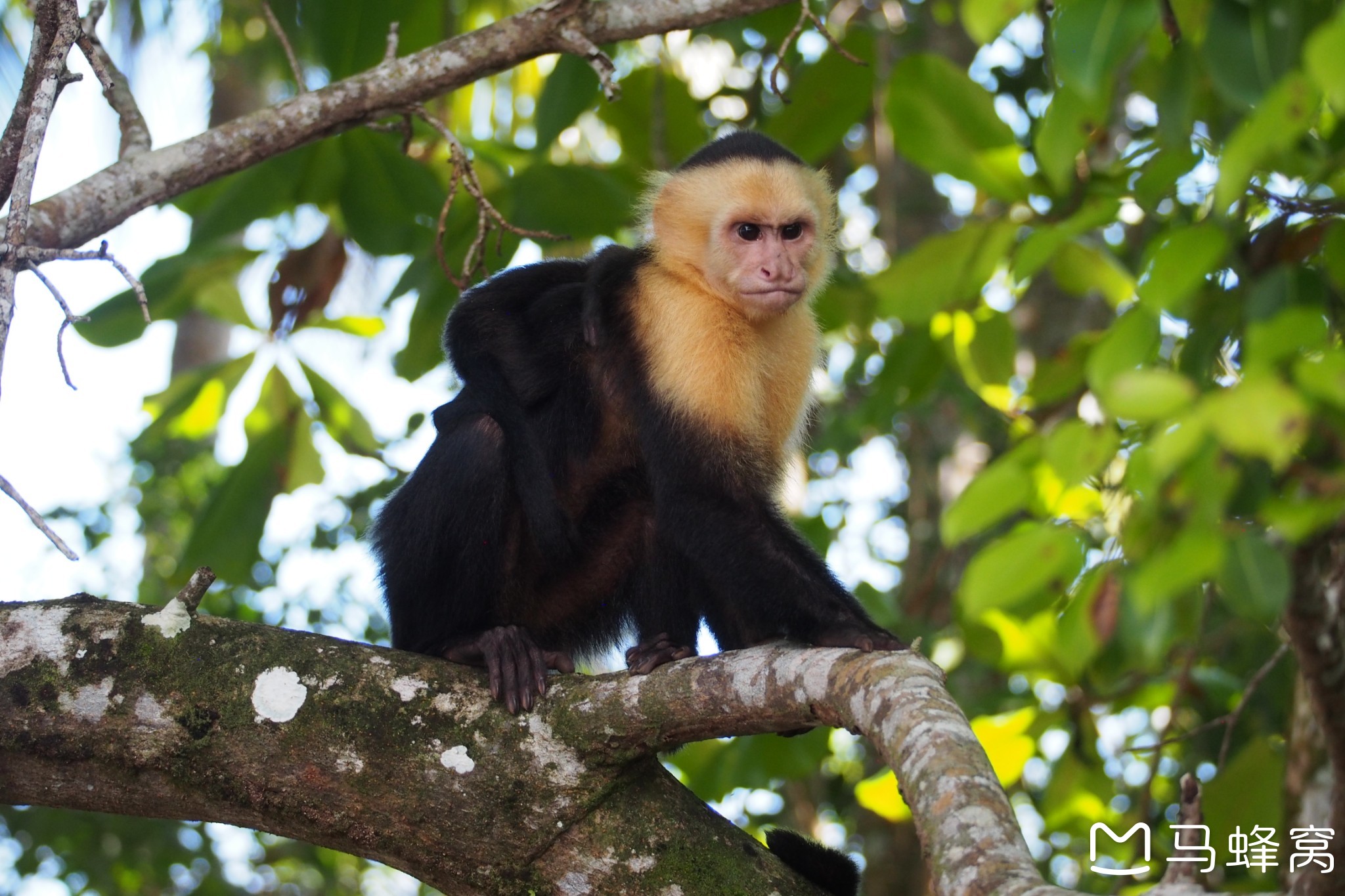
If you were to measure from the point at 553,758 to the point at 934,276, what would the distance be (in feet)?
6.10

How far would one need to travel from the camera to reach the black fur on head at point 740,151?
3271 mm

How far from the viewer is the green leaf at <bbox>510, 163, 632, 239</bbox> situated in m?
4.11

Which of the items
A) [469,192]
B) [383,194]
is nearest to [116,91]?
[469,192]

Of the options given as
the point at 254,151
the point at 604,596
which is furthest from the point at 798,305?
the point at 254,151

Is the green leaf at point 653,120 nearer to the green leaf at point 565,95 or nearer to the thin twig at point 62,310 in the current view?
the green leaf at point 565,95

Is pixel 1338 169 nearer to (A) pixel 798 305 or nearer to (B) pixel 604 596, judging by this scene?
(A) pixel 798 305

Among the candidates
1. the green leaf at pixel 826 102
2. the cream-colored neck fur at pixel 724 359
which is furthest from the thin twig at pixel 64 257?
the green leaf at pixel 826 102

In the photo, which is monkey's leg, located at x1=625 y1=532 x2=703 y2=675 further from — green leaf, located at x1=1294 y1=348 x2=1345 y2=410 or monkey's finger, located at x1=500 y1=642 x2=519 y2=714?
green leaf, located at x1=1294 y1=348 x2=1345 y2=410

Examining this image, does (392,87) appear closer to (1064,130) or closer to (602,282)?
(602,282)

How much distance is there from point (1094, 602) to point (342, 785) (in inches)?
60.1

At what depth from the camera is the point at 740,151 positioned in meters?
3.29

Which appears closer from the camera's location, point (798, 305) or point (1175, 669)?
point (798, 305)

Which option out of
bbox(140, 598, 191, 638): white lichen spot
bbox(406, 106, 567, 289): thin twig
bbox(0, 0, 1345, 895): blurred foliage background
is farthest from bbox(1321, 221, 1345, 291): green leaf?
bbox(140, 598, 191, 638): white lichen spot

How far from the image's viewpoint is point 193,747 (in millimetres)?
2277
